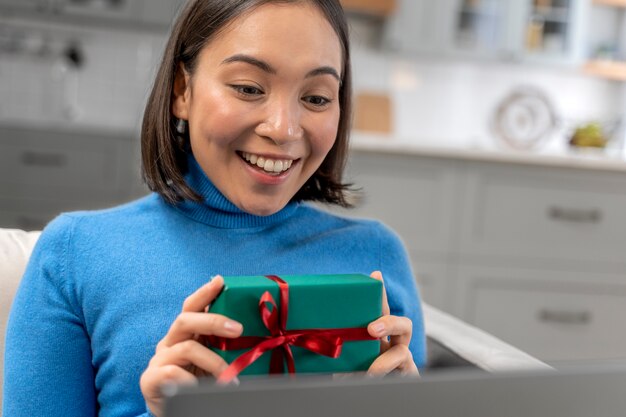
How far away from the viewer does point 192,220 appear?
1.02 meters

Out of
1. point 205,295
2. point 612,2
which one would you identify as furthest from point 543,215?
point 205,295

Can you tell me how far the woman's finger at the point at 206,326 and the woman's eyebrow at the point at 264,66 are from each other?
0.32m

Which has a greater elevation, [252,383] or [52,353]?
[252,383]

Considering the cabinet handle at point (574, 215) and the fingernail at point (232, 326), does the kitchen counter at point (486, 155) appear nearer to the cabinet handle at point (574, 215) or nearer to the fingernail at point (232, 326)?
the cabinet handle at point (574, 215)

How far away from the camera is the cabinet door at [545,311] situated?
121 inches

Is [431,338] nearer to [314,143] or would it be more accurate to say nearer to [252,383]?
[314,143]

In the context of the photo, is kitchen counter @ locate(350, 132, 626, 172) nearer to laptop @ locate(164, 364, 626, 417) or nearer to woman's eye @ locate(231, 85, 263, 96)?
woman's eye @ locate(231, 85, 263, 96)

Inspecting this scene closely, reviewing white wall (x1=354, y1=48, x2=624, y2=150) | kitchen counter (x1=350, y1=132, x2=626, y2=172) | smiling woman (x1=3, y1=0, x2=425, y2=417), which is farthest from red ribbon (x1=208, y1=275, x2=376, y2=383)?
white wall (x1=354, y1=48, x2=624, y2=150)

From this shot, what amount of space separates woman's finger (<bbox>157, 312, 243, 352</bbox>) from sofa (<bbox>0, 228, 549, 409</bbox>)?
1.51ft

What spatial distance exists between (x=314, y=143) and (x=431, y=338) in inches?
18.8

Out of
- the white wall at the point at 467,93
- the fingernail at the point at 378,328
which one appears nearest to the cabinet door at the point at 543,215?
the white wall at the point at 467,93

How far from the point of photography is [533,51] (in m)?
4.17

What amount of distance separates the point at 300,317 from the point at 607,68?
13.7 feet

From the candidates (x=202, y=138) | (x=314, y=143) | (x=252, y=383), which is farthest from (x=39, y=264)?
(x=252, y=383)
